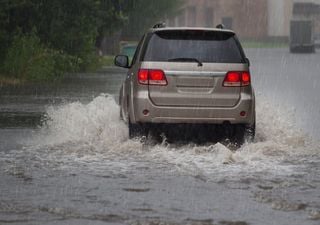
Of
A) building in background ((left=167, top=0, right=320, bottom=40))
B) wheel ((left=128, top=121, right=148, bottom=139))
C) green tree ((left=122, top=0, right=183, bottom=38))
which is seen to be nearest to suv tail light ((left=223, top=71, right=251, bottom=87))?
wheel ((left=128, top=121, right=148, bottom=139))

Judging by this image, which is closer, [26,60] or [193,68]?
[193,68]

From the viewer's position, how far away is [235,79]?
13.3 meters

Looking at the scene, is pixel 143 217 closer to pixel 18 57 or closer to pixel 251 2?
pixel 18 57

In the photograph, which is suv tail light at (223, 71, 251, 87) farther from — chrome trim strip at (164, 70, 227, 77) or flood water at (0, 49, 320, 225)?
flood water at (0, 49, 320, 225)

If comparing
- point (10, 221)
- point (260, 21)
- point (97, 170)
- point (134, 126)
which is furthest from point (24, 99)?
point (260, 21)

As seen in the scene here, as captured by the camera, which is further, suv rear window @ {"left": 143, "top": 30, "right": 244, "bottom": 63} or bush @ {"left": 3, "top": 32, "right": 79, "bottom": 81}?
bush @ {"left": 3, "top": 32, "right": 79, "bottom": 81}

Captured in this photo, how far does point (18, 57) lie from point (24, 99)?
7.83m

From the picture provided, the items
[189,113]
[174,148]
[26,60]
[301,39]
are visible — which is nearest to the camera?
[189,113]

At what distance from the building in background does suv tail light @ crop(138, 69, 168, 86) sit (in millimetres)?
112334

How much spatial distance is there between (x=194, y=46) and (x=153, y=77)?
29.2 inches

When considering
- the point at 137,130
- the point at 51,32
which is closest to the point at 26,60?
the point at 51,32

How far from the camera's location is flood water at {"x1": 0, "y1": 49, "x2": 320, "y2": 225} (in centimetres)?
869

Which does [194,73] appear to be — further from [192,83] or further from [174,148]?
[174,148]

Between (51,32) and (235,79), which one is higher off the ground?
(235,79)
